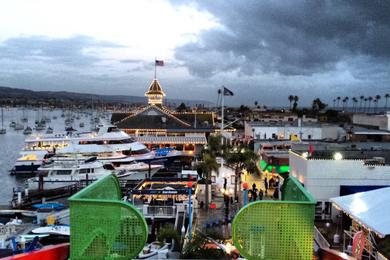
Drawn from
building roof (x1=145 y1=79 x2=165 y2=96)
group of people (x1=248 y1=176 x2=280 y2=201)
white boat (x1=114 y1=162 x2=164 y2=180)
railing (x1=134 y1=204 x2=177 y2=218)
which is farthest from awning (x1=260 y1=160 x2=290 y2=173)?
building roof (x1=145 y1=79 x2=165 y2=96)

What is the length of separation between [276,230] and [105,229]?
6.52 ft

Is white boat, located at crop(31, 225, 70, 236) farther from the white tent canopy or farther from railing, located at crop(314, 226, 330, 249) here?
the white tent canopy

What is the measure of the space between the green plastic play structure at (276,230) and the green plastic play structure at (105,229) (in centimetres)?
117

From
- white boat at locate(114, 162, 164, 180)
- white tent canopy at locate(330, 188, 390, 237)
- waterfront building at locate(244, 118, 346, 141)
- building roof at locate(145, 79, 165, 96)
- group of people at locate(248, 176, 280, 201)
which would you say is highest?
building roof at locate(145, 79, 165, 96)

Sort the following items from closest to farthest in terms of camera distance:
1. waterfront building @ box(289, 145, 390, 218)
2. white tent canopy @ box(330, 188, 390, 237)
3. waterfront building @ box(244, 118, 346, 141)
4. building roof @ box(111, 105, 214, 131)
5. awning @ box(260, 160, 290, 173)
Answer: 1. white tent canopy @ box(330, 188, 390, 237)
2. waterfront building @ box(289, 145, 390, 218)
3. awning @ box(260, 160, 290, 173)
4. waterfront building @ box(244, 118, 346, 141)
5. building roof @ box(111, 105, 214, 131)

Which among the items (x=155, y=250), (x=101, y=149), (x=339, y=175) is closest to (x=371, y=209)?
(x=339, y=175)

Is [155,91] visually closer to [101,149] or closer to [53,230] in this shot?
[101,149]

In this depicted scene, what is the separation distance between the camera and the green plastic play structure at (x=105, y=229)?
473 centimetres

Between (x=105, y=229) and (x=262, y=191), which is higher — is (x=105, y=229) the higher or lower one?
the higher one

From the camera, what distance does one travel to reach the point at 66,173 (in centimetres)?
3991

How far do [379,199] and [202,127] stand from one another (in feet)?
179

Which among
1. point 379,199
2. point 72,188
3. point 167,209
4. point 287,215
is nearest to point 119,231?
point 287,215

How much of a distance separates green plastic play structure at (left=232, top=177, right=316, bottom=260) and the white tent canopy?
34.6 ft

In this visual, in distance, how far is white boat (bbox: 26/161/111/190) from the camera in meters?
38.8
